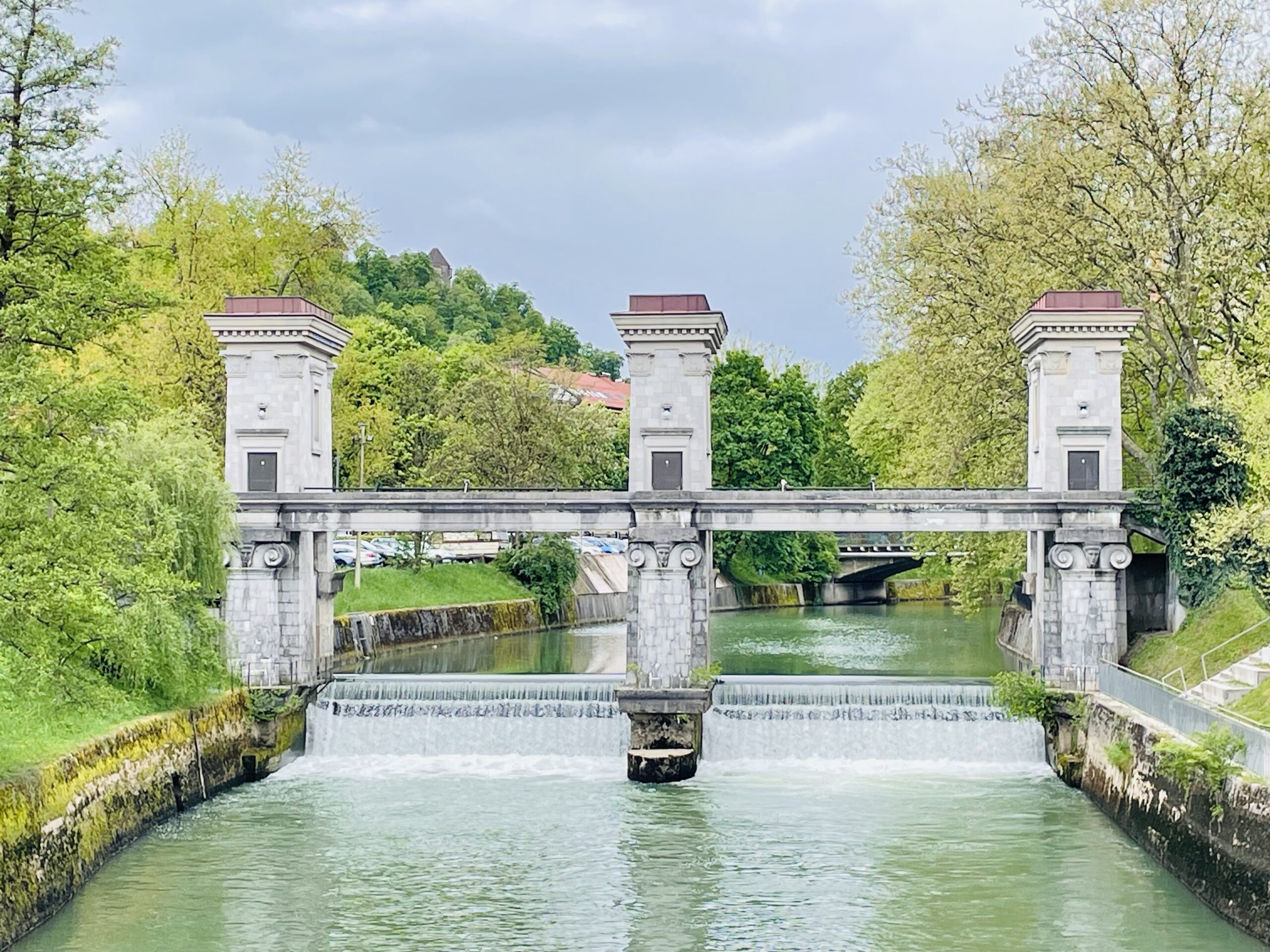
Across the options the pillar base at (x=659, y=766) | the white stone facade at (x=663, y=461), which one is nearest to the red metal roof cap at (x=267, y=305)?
the white stone facade at (x=663, y=461)

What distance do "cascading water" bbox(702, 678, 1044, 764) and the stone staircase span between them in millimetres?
5843

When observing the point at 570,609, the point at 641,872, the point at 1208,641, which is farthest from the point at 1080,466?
the point at 570,609

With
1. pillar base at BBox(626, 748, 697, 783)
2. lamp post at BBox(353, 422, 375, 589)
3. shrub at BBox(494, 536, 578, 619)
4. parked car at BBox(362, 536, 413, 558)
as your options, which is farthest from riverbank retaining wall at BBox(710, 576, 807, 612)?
pillar base at BBox(626, 748, 697, 783)

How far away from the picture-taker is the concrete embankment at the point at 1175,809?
19.5 m

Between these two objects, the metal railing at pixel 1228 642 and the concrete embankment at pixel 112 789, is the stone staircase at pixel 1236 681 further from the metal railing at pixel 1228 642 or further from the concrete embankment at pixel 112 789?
the concrete embankment at pixel 112 789

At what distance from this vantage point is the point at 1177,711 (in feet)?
80.7

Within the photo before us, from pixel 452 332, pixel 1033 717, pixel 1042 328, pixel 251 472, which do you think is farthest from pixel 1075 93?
pixel 452 332

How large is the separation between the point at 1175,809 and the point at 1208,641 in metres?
9.22

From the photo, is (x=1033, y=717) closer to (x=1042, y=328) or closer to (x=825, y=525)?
(x=825, y=525)

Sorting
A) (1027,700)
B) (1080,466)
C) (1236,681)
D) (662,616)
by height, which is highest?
(1080,466)

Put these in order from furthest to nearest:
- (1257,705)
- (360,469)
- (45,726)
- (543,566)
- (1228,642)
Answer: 1. (543,566)
2. (360,469)
3. (1228,642)
4. (1257,705)
5. (45,726)

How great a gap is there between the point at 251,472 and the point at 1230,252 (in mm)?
23886

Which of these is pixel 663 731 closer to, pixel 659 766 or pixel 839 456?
pixel 659 766

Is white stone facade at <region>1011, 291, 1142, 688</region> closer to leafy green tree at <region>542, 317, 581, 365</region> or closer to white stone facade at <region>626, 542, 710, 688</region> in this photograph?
white stone facade at <region>626, 542, 710, 688</region>
